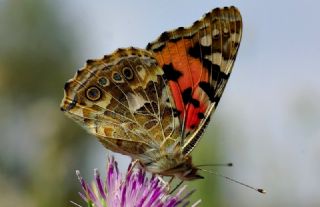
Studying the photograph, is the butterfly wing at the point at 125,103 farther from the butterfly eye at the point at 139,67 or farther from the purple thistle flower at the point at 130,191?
the purple thistle flower at the point at 130,191

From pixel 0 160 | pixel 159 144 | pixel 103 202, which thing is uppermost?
pixel 159 144

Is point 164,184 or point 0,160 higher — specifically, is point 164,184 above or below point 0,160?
above

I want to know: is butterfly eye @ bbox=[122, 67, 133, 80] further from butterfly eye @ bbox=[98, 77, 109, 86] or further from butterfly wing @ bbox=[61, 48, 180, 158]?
butterfly eye @ bbox=[98, 77, 109, 86]

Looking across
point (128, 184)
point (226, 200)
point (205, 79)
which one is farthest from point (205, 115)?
point (226, 200)

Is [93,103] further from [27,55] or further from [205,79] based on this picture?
[27,55]

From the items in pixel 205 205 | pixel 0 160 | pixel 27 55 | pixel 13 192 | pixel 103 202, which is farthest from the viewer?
pixel 27 55

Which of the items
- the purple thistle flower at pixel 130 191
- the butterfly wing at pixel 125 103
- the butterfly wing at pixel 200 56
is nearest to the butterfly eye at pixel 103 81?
the butterfly wing at pixel 125 103
